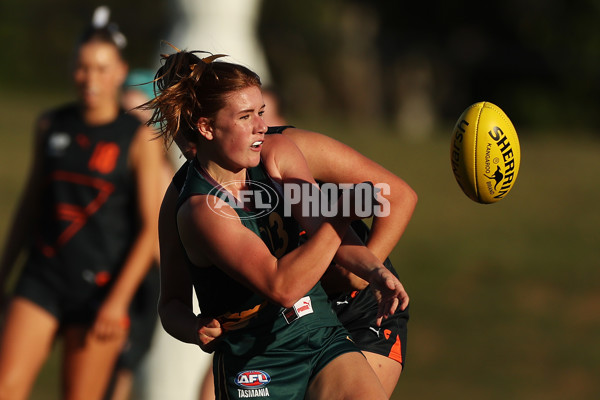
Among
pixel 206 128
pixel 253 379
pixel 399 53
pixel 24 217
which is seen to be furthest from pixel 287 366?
pixel 399 53

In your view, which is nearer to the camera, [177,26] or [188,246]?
[188,246]

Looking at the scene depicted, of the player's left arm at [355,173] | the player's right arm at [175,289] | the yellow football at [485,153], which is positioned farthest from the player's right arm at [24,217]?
the yellow football at [485,153]

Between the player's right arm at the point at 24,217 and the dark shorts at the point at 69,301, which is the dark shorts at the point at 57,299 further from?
the player's right arm at the point at 24,217

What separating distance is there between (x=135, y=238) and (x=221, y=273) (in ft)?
8.10

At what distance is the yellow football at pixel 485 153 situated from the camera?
3734mm

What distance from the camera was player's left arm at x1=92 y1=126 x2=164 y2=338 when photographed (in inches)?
214

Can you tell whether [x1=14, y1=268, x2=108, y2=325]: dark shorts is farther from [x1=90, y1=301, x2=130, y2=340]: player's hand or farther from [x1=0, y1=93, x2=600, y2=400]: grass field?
[x1=0, y1=93, x2=600, y2=400]: grass field

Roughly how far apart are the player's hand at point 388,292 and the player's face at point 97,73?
3.01 meters

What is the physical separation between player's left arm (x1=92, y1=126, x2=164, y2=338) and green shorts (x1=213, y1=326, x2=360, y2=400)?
2.18m

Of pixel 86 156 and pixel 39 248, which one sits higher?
pixel 86 156

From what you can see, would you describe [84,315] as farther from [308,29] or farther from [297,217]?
[308,29]

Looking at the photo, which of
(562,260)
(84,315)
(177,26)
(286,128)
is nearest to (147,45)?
(562,260)

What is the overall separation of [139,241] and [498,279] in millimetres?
8186

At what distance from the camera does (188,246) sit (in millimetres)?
3295
